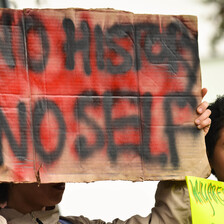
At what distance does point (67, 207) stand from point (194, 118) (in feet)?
8.04

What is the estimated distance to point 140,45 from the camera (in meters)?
1.46

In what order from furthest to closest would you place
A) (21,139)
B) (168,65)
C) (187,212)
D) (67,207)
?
(67,207)
(187,212)
(168,65)
(21,139)

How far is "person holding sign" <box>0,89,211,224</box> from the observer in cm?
161

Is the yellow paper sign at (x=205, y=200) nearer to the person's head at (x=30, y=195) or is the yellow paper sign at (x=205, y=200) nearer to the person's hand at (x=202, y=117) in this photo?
the person's hand at (x=202, y=117)

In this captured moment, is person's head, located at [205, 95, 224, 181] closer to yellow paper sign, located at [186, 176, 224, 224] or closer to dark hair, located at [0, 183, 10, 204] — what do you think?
yellow paper sign, located at [186, 176, 224, 224]

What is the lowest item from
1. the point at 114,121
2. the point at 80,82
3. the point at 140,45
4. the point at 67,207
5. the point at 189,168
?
the point at 67,207

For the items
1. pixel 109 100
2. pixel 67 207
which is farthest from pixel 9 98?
Answer: pixel 67 207

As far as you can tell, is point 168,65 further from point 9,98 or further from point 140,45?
point 9,98

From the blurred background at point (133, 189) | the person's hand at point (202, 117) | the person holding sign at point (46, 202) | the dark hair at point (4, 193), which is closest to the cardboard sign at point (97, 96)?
the person's hand at point (202, 117)

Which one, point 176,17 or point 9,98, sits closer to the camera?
point 9,98

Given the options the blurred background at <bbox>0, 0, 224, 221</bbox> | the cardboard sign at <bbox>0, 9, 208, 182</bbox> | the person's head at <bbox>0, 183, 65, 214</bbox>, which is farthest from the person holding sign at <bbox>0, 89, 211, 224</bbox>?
the blurred background at <bbox>0, 0, 224, 221</bbox>

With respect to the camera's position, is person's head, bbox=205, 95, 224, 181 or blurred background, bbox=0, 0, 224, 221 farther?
blurred background, bbox=0, 0, 224, 221

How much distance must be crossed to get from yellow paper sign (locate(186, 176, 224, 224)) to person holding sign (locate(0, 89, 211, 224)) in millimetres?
76

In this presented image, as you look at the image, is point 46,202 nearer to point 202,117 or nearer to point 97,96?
point 97,96
